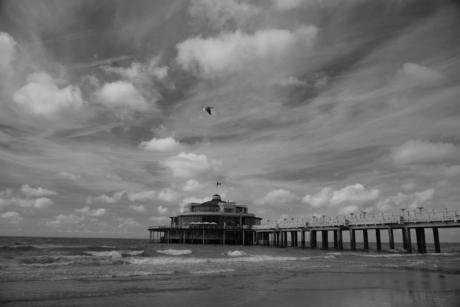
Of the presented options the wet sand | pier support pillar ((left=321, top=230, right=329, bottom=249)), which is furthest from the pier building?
the wet sand

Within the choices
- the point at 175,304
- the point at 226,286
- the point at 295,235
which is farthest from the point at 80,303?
the point at 295,235

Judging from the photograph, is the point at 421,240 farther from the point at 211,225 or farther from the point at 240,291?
the point at 211,225

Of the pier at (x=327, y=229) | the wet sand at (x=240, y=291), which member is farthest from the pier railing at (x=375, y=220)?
the wet sand at (x=240, y=291)

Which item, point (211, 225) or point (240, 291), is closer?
point (240, 291)

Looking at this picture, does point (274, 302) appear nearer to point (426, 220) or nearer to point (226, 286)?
point (226, 286)

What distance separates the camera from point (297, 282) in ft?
52.5

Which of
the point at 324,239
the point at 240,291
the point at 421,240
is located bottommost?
the point at 324,239

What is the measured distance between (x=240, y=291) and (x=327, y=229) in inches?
1533

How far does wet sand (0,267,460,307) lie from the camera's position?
11.2 metres

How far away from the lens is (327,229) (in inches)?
1941

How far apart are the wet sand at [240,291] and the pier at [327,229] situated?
20555mm

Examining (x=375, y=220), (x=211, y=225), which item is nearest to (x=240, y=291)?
(x=375, y=220)

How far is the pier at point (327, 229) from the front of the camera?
36.5 meters

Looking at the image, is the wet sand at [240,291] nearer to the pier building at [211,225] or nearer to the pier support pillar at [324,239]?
the pier support pillar at [324,239]
